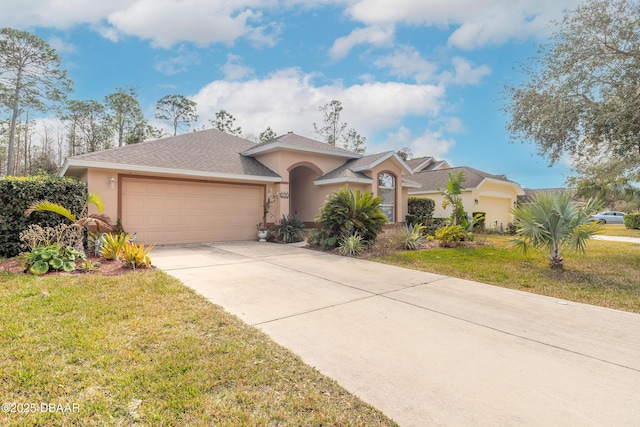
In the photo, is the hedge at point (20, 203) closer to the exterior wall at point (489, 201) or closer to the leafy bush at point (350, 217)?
the leafy bush at point (350, 217)

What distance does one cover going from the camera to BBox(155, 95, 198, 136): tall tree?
31.5 metres

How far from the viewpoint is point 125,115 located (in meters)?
29.3

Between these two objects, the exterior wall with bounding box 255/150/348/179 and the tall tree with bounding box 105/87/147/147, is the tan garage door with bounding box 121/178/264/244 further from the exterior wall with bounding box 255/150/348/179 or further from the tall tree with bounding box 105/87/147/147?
the tall tree with bounding box 105/87/147/147

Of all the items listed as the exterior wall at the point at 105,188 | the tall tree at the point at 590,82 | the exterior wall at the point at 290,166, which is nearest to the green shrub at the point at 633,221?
the tall tree at the point at 590,82

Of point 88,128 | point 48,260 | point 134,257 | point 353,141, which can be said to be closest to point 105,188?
point 48,260

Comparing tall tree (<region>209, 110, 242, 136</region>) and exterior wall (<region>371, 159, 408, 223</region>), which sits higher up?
tall tree (<region>209, 110, 242, 136</region>)

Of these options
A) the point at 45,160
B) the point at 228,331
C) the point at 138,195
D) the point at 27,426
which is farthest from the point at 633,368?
the point at 45,160

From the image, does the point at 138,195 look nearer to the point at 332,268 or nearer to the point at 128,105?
the point at 332,268

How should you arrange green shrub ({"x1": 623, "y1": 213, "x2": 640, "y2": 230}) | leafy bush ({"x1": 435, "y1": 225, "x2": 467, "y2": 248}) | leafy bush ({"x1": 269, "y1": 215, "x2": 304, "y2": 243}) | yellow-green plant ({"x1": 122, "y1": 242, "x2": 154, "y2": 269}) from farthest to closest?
green shrub ({"x1": 623, "y1": 213, "x2": 640, "y2": 230}), leafy bush ({"x1": 269, "y1": 215, "x2": 304, "y2": 243}), leafy bush ({"x1": 435, "y1": 225, "x2": 467, "y2": 248}), yellow-green plant ({"x1": 122, "y1": 242, "x2": 154, "y2": 269})

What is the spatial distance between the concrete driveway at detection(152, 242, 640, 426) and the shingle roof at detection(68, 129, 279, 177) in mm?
6048

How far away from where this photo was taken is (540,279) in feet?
24.2

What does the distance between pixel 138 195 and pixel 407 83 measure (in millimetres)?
13854

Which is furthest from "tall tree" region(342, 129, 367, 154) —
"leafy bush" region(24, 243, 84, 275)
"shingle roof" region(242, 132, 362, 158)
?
"leafy bush" region(24, 243, 84, 275)

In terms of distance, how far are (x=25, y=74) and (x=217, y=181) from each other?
68.7 feet
